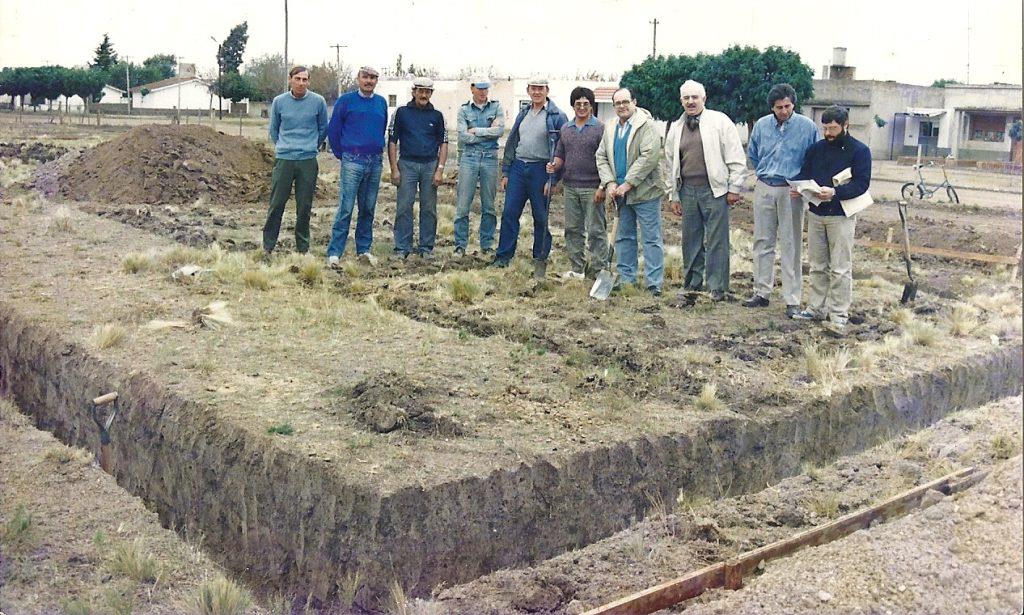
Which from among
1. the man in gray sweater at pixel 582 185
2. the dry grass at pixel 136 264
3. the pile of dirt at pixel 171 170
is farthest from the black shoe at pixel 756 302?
the pile of dirt at pixel 171 170

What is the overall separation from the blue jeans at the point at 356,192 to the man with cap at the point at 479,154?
92 centimetres

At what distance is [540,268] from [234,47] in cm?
1038

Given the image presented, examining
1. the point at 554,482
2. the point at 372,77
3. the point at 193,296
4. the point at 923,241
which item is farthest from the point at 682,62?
the point at 554,482

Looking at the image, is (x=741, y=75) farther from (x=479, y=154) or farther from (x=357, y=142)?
(x=357, y=142)

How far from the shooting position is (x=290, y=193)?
34.7ft

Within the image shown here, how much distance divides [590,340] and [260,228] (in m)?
7.09

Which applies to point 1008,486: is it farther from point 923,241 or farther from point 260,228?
point 923,241

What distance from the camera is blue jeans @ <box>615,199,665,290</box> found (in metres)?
9.22

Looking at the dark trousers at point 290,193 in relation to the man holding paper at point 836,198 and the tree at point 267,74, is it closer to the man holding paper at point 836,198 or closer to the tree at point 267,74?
the man holding paper at point 836,198

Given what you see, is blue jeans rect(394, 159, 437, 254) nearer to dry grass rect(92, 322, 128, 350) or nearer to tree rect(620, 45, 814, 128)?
dry grass rect(92, 322, 128, 350)

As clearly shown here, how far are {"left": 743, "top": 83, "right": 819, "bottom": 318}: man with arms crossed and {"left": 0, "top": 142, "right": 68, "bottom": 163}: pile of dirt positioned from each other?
18198 millimetres

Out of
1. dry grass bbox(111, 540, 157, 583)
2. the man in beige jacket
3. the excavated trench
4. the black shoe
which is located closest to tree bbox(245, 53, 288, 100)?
the man in beige jacket

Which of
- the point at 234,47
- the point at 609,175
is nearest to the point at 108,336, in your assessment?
the point at 609,175

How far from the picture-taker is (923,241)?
15508 millimetres
